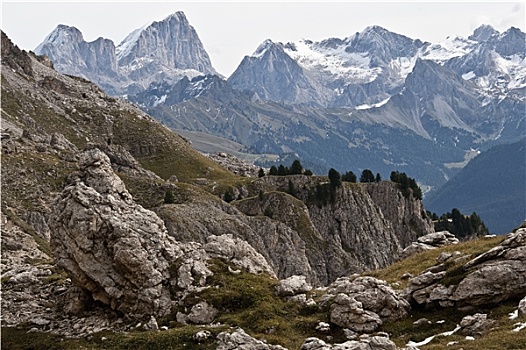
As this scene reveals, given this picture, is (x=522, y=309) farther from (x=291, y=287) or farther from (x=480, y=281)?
(x=291, y=287)

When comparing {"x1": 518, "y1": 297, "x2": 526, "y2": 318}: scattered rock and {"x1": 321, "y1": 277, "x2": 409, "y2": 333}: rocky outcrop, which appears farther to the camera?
{"x1": 321, "y1": 277, "x2": 409, "y2": 333}: rocky outcrop

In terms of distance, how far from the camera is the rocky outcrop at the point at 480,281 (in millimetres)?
37281

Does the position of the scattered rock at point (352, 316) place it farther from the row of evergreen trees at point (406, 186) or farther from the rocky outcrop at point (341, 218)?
the row of evergreen trees at point (406, 186)

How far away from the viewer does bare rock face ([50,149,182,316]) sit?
149 feet

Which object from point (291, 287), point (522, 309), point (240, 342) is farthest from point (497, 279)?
point (240, 342)

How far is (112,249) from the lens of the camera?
46906 mm

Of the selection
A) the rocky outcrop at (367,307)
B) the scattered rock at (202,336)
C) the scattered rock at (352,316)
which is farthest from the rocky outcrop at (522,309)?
the scattered rock at (202,336)

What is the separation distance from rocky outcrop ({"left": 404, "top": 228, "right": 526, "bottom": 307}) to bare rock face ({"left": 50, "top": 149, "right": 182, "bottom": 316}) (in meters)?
19.2

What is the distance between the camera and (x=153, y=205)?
121750mm

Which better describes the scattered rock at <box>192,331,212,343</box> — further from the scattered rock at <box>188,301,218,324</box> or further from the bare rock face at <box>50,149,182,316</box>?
the bare rock face at <box>50,149,182,316</box>

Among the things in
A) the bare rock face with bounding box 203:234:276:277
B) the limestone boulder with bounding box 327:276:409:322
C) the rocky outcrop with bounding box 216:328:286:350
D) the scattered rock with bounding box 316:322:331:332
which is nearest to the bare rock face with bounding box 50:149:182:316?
the bare rock face with bounding box 203:234:276:277

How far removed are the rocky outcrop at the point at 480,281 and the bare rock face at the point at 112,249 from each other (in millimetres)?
19213

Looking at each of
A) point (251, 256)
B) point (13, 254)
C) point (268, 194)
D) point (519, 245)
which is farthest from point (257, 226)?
point (519, 245)

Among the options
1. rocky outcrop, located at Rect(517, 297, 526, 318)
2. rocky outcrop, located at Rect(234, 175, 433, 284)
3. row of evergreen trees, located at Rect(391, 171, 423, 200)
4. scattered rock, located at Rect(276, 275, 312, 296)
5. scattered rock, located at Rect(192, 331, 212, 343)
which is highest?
row of evergreen trees, located at Rect(391, 171, 423, 200)
